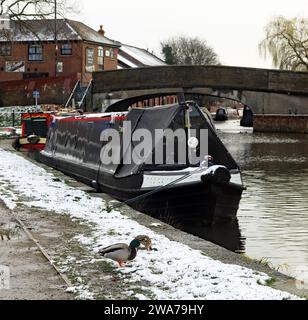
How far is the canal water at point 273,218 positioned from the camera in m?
9.38

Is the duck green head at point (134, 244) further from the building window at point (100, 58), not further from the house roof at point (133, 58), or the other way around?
the house roof at point (133, 58)

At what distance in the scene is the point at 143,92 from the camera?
44219 mm

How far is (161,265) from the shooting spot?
246 inches

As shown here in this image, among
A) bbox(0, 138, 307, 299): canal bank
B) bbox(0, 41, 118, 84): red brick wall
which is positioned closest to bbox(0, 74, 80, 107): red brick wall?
bbox(0, 41, 118, 84): red brick wall

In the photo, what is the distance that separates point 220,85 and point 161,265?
124 ft

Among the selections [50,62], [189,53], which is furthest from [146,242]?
[189,53]

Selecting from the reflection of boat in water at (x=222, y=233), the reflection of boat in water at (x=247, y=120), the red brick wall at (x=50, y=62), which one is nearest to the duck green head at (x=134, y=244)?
the reflection of boat in water at (x=222, y=233)

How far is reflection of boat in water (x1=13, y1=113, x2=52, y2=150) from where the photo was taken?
26.2m

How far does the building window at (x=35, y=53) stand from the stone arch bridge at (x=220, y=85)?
9906 mm

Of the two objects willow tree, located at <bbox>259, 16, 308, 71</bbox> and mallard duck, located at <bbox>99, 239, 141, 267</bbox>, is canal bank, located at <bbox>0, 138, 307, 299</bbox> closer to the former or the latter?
mallard duck, located at <bbox>99, 239, 141, 267</bbox>

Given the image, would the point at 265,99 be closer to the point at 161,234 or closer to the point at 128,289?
the point at 161,234

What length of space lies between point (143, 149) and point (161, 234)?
13.8 feet
